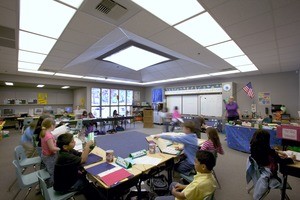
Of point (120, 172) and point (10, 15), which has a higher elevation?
point (10, 15)

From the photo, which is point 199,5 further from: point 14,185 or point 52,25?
point 14,185

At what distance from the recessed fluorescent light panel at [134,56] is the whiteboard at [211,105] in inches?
126

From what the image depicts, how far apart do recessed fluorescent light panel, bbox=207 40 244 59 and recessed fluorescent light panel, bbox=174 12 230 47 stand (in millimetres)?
244

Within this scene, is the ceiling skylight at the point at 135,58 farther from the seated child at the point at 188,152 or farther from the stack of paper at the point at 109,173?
the stack of paper at the point at 109,173

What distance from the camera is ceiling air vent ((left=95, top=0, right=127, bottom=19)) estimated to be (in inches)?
73.5

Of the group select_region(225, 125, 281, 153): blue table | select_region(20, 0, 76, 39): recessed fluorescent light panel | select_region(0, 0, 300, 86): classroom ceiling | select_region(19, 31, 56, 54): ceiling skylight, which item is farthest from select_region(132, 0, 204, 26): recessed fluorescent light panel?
select_region(225, 125, 281, 153): blue table

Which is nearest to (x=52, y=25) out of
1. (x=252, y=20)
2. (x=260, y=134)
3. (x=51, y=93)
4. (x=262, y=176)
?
(x=252, y=20)

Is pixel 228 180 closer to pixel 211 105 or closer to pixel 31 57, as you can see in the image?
pixel 211 105

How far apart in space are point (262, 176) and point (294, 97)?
5.39 metres

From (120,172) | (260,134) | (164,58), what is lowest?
(120,172)

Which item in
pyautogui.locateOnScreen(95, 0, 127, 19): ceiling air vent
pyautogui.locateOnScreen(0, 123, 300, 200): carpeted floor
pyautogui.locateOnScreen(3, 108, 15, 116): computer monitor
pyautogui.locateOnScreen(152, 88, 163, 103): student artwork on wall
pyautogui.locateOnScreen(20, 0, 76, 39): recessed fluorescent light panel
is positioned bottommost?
pyautogui.locateOnScreen(0, 123, 300, 200): carpeted floor

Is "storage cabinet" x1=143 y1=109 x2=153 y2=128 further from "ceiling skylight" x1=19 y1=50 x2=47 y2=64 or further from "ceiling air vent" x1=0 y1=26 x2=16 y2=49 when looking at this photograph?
"ceiling air vent" x1=0 y1=26 x2=16 y2=49

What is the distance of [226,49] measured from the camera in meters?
3.43

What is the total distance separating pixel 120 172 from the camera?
1641mm
